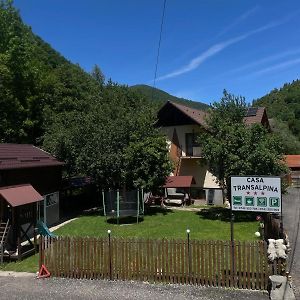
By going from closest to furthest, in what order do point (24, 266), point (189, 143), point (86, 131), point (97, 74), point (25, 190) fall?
point (24, 266) < point (25, 190) < point (86, 131) < point (189, 143) < point (97, 74)

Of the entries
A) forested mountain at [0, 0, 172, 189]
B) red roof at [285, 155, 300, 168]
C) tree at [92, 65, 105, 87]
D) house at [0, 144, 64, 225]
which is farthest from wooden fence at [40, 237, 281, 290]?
tree at [92, 65, 105, 87]

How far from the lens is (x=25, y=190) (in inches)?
696

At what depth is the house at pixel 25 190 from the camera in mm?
16328

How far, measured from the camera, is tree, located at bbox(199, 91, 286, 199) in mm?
22188

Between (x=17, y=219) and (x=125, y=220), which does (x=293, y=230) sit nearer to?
(x=125, y=220)

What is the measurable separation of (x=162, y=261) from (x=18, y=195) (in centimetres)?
803

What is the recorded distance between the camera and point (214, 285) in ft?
37.8

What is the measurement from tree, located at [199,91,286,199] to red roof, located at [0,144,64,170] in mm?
10162

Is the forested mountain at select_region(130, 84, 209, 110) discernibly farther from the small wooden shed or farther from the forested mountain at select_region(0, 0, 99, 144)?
the small wooden shed

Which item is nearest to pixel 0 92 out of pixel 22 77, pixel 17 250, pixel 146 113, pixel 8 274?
pixel 22 77

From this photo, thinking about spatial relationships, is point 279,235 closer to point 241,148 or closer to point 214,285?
point 214,285

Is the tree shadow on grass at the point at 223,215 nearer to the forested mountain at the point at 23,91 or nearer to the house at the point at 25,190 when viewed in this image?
the house at the point at 25,190

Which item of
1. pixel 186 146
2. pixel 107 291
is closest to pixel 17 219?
pixel 107 291

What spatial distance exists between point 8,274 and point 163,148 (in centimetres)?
1464
